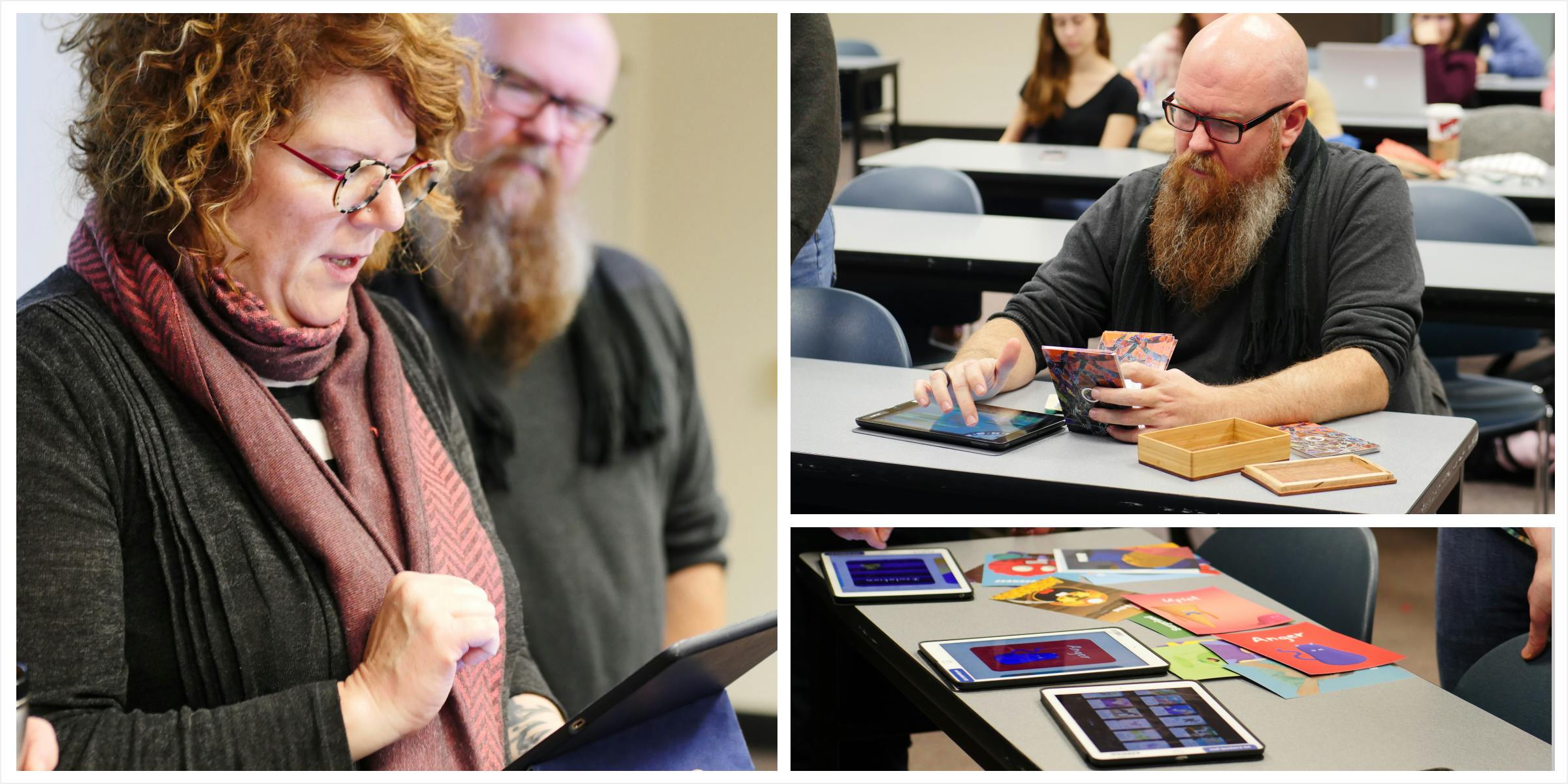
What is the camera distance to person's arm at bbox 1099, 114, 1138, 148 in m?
1.65

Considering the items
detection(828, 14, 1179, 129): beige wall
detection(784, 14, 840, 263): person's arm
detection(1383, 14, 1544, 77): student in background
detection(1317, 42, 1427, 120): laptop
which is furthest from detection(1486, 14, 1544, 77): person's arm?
detection(784, 14, 840, 263): person's arm

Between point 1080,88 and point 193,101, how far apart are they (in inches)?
46.6

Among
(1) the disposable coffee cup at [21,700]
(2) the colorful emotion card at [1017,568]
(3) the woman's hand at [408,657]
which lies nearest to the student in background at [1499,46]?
(2) the colorful emotion card at [1017,568]

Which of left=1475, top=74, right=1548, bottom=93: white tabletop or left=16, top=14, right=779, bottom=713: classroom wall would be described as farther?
left=1475, top=74, right=1548, bottom=93: white tabletop

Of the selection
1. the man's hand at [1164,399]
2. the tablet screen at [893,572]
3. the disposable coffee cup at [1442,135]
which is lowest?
the tablet screen at [893,572]

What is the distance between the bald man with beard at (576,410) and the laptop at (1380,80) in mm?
1948

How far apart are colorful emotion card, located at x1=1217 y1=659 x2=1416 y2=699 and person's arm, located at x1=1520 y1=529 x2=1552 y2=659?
0.16 meters

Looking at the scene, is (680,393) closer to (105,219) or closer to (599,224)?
(599,224)

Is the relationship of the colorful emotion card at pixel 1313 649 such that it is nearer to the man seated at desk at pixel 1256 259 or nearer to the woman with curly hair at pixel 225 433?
the man seated at desk at pixel 1256 259

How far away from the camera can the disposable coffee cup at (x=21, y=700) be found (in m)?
1.37

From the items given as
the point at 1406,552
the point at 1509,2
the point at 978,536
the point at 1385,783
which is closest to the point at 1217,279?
the point at 1509,2

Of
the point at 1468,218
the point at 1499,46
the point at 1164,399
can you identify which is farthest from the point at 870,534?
the point at 1499,46

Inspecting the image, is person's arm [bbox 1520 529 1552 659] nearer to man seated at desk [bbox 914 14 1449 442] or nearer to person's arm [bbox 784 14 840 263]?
man seated at desk [bbox 914 14 1449 442]

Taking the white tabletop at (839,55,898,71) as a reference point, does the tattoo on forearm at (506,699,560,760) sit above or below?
below
